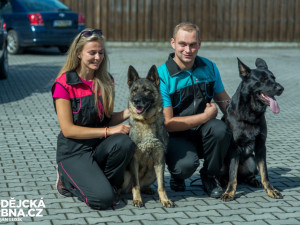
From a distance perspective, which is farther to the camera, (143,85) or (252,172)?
(252,172)

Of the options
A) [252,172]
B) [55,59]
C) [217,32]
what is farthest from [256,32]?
[252,172]

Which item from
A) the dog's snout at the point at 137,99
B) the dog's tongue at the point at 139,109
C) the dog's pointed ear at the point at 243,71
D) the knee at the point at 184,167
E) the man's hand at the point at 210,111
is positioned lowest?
the knee at the point at 184,167

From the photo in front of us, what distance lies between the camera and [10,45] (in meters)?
17.4

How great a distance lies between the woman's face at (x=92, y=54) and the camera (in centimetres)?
518

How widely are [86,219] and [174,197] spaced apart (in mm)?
1068

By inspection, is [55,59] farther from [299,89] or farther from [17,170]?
[17,170]

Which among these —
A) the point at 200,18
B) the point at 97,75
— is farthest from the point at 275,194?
the point at 200,18

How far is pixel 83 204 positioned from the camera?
5145 millimetres

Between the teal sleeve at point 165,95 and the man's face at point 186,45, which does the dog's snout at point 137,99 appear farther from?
the man's face at point 186,45

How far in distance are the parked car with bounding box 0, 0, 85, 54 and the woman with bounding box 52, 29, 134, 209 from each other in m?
11.7

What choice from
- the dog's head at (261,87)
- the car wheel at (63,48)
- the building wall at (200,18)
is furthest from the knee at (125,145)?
the building wall at (200,18)

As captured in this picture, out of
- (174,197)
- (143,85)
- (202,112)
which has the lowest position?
(174,197)

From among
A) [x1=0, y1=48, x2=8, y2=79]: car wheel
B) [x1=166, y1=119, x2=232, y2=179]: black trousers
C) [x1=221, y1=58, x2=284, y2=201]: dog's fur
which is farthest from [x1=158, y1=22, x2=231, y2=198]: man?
[x1=0, y1=48, x2=8, y2=79]: car wheel

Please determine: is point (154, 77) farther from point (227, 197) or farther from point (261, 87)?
point (227, 197)
